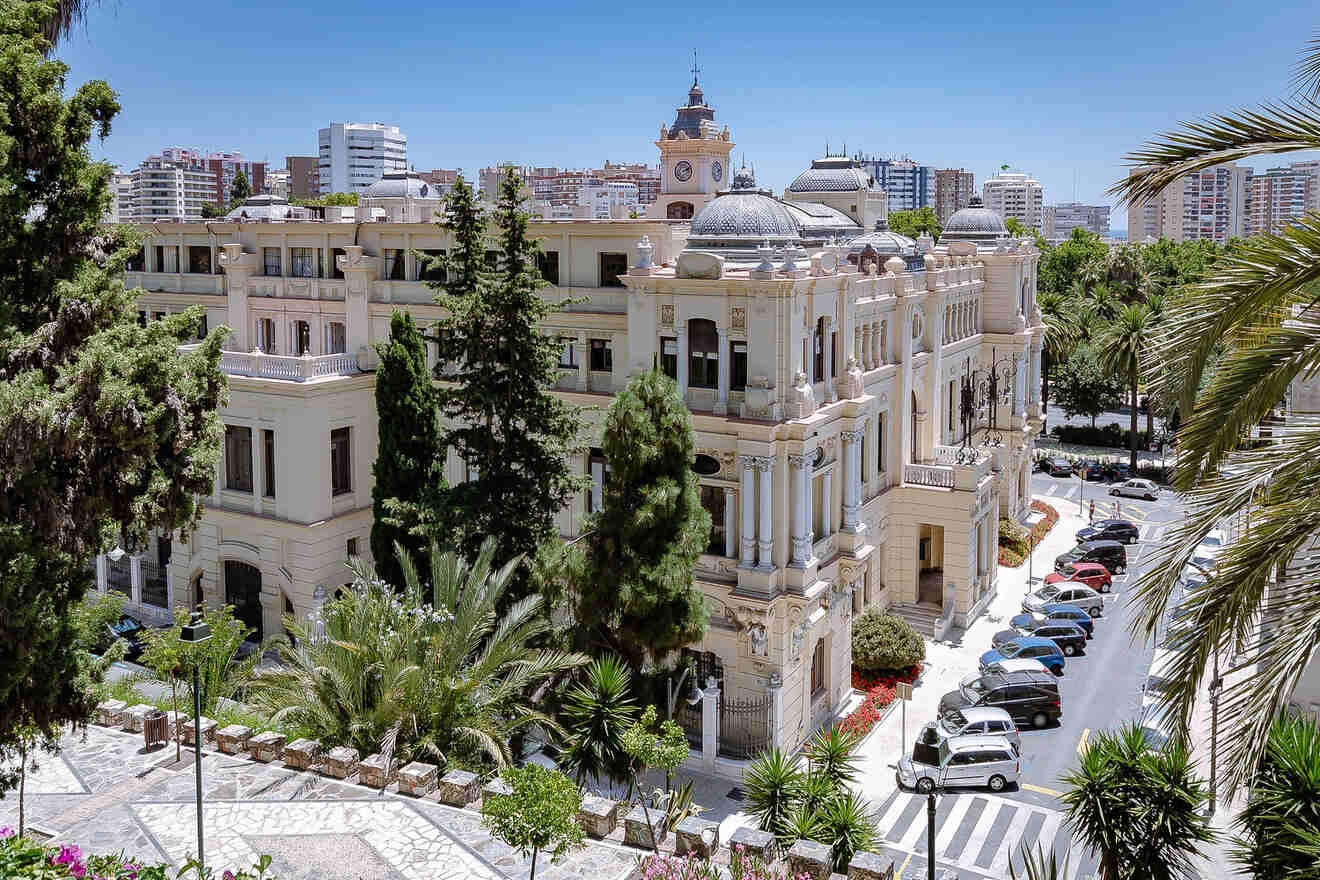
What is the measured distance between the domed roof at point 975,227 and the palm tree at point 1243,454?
4549 centimetres

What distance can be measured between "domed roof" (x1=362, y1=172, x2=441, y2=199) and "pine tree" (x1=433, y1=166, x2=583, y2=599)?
19332 millimetres

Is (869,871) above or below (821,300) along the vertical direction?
below

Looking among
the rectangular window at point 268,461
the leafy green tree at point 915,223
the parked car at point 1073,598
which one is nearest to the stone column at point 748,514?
the rectangular window at point 268,461


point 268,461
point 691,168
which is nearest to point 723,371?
point 268,461

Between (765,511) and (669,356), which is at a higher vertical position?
(669,356)

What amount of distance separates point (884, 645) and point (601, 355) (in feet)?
44.6

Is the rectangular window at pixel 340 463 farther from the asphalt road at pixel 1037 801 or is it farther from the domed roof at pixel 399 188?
the asphalt road at pixel 1037 801

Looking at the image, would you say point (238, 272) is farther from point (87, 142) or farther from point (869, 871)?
point (869, 871)

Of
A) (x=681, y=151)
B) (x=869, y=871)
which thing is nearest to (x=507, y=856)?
(x=869, y=871)

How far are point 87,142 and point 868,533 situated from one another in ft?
90.4

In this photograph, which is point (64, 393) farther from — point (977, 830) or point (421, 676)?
point (977, 830)

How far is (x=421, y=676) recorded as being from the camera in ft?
82.3

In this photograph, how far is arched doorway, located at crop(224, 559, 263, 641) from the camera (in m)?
39.2

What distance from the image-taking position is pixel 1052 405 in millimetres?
96250
